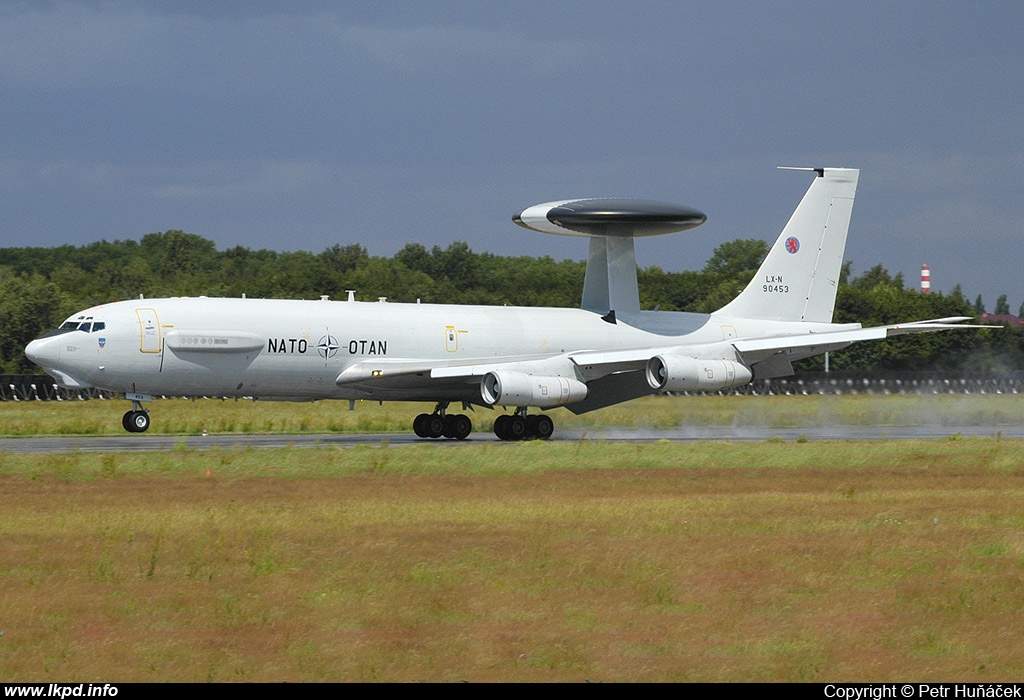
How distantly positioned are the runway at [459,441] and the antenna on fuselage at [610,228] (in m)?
4.43

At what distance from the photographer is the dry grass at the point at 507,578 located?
33.0 feet

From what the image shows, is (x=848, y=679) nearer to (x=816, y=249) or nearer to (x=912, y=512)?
(x=912, y=512)

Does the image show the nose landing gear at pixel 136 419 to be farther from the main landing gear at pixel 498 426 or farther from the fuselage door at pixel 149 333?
the main landing gear at pixel 498 426

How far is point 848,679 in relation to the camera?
31.8 feet

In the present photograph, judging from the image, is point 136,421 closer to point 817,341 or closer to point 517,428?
point 517,428

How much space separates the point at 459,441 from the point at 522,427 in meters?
1.88

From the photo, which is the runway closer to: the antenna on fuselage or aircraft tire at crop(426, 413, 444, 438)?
aircraft tire at crop(426, 413, 444, 438)

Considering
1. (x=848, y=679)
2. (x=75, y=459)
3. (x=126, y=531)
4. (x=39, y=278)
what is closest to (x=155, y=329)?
(x=75, y=459)

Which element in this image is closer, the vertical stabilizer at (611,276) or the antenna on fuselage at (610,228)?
the antenna on fuselage at (610,228)

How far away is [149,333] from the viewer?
3052 cm

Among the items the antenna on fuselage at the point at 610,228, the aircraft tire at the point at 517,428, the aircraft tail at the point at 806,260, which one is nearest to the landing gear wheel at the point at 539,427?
the aircraft tire at the point at 517,428

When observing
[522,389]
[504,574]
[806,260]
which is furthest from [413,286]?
[504,574]
